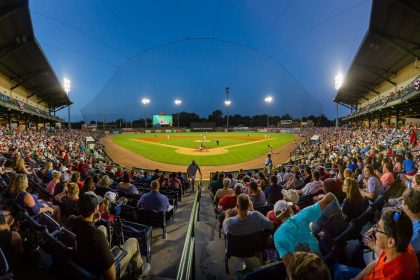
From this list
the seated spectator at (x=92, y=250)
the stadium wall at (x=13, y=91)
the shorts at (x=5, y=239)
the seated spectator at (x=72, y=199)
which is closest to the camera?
the seated spectator at (x=92, y=250)

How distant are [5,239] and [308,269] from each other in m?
4.58

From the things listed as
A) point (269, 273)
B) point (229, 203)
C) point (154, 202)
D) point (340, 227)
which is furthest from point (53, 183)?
point (340, 227)

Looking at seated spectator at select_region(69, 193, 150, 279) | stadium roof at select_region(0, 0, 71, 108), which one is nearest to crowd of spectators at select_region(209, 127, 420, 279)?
seated spectator at select_region(69, 193, 150, 279)

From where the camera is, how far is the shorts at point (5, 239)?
411 cm

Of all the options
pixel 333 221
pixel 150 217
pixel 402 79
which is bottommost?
→ pixel 150 217

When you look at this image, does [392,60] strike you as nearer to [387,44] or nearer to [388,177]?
[387,44]

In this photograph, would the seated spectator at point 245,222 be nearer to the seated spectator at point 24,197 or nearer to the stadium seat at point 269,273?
the stadium seat at point 269,273

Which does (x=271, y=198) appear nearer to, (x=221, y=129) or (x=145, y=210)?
(x=145, y=210)

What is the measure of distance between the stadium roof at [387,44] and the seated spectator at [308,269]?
80.9 ft

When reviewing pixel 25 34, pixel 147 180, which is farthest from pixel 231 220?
pixel 25 34

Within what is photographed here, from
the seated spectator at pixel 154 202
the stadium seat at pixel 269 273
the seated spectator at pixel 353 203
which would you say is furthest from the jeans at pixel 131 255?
the seated spectator at pixel 353 203

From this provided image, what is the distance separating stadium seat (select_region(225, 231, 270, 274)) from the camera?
4.52m

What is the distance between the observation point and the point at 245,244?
14.9 feet

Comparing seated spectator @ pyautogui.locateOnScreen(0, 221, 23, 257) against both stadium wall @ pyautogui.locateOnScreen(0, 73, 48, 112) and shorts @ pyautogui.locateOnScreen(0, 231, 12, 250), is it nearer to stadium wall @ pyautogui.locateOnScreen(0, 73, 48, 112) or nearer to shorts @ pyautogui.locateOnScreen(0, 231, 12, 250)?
shorts @ pyautogui.locateOnScreen(0, 231, 12, 250)
